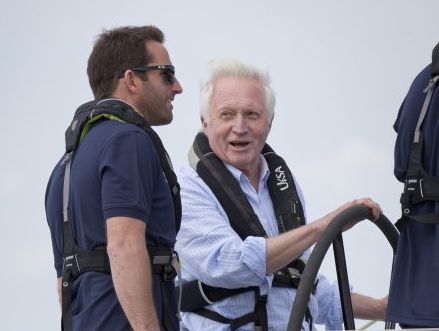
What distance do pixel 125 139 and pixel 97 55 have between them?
594mm

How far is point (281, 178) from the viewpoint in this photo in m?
5.87

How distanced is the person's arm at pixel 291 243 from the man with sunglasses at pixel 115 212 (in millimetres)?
647

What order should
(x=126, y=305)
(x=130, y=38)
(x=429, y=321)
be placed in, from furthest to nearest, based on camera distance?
(x=130, y=38)
(x=126, y=305)
(x=429, y=321)

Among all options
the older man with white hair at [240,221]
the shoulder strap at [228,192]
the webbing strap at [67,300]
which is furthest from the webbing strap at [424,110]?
the webbing strap at [67,300]

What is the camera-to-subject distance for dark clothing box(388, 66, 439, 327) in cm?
417

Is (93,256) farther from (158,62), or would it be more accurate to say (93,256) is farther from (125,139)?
(158,62)

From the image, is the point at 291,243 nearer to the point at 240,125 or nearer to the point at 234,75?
the point at 240,125

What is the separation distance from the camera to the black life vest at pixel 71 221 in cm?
463

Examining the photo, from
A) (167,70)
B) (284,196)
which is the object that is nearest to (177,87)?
(167,70)

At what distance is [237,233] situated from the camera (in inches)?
217

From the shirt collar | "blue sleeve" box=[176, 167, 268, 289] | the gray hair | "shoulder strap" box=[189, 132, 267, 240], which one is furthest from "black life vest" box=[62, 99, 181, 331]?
the gray hair

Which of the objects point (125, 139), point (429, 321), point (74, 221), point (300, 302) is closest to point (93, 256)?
point (74, 221)

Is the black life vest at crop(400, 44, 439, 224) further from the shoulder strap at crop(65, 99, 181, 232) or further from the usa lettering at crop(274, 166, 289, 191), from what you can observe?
the usa lettering at crop(274, 166, 289, 191)

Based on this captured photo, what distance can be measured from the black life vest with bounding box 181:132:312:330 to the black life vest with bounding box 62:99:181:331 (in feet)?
2.29
